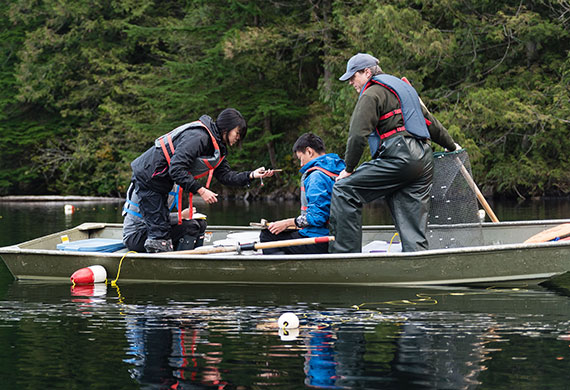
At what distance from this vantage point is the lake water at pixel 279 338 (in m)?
4.66

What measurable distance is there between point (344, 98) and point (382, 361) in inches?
731

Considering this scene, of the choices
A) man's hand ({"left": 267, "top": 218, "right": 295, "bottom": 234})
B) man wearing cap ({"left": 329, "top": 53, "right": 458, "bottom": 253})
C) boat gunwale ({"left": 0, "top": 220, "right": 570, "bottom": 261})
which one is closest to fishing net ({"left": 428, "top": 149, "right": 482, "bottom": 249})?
boat gunwale ({"left": 0, "top": 220, "right": 570, "bottom": 261})

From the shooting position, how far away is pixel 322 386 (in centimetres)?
446

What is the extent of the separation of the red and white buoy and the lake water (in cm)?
18

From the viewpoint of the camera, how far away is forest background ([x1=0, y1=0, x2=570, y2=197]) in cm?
2200

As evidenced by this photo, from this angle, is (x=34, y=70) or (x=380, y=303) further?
(x=34, y=70)

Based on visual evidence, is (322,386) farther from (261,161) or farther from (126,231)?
(261,161)

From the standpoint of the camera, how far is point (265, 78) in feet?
92.7

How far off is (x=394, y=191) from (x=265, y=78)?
21.0 metres

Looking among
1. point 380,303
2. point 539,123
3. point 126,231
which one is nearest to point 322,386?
point 380,303

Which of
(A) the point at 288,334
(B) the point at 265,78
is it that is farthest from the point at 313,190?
(B) the point at 265,78

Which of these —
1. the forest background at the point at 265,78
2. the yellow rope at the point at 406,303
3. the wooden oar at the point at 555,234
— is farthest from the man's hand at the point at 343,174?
the forest background at the point at 265,78

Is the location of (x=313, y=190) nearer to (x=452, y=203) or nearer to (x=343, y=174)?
(x=343, y=174)

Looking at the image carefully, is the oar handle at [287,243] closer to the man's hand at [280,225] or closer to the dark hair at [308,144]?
the man's hand at [280,225]
